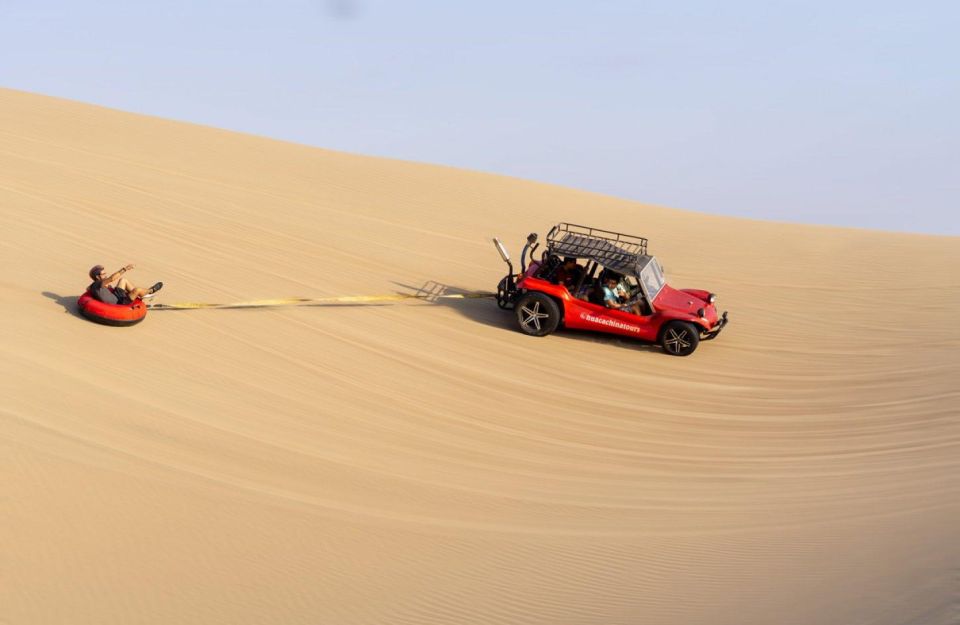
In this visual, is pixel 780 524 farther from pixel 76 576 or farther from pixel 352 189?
pixel 352 189

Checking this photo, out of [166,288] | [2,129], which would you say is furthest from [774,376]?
[2,129]

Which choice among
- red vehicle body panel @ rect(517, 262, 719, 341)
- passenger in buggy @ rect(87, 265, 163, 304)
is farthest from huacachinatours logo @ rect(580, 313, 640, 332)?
passenger in buggy @ rect(87, 265, 163, 304)

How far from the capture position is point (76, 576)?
26.0ft

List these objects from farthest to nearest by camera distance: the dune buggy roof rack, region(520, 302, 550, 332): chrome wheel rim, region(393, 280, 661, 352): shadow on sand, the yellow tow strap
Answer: region(393, 280, 661, 352): shadow on sand < region(520, 302, 550, 332): chrome wheel rim < the dune buggy roof rack < the yellow tow strap

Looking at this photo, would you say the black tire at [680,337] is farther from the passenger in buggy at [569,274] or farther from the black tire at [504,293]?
the black tire at [504,293]

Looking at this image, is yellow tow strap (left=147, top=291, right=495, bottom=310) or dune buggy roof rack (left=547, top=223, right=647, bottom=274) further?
dune buggy roof rack (left=547, top=223, right=647, bottom=274)

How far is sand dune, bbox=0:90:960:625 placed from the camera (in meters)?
8.04

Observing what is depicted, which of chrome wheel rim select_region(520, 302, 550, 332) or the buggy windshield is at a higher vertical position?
the buggy windshield

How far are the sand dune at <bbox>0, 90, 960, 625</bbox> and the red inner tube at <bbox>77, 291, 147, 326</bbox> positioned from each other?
22 cm

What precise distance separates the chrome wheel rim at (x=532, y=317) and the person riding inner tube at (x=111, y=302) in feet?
17.4

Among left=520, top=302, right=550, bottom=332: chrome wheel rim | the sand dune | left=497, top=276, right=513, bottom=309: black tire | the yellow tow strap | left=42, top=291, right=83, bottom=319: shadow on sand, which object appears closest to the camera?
the sand dune

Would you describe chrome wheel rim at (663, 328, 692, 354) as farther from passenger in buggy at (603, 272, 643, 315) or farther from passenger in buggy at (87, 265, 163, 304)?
passenger in buggy at (87, 265, 163, 304)

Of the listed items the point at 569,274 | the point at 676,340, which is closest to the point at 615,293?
the point at 569,274

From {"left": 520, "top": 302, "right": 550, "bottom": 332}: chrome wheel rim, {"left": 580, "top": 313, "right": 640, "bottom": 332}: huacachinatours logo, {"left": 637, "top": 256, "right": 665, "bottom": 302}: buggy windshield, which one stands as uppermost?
{"left": 637, "top": 256, "right": 665, "bottom": 302}: buggy windshield
